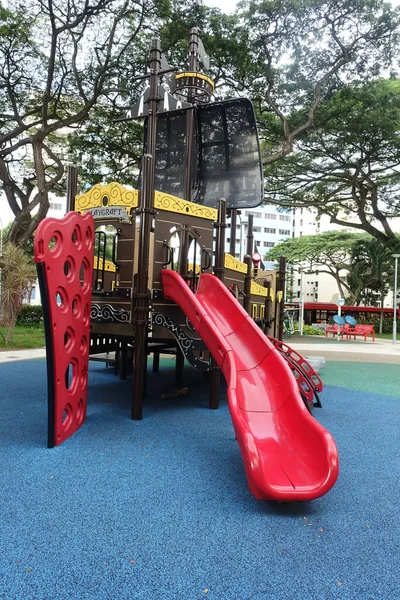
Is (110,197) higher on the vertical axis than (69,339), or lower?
higher

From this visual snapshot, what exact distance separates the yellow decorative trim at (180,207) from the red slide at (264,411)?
2.78 ft

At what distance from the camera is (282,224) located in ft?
235

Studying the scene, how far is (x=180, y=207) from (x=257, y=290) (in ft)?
9.86

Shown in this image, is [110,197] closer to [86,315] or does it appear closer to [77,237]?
[77,237]

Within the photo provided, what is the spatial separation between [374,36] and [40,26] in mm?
11045

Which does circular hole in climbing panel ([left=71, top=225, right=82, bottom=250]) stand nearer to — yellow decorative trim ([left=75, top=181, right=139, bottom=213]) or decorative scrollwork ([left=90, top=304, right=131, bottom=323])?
yellow decorative trim ([left=75, top=181, right=139, bottom=213])

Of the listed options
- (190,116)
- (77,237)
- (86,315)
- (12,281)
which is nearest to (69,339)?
(86,315)

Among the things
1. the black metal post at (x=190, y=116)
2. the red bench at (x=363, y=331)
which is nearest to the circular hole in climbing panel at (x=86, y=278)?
the black metal post at (x=190, y=116)

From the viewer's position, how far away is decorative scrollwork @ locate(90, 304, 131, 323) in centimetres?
550

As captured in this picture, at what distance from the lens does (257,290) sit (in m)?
8.28

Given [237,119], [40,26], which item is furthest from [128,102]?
[237,119]

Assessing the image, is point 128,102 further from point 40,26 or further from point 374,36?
point 374,36

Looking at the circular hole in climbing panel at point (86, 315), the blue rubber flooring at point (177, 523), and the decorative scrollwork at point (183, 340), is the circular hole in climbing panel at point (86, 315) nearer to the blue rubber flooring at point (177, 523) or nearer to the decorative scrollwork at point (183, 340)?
the decorative scrollwork at point (183, 340)

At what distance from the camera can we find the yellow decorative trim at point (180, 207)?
5535 millimetres
